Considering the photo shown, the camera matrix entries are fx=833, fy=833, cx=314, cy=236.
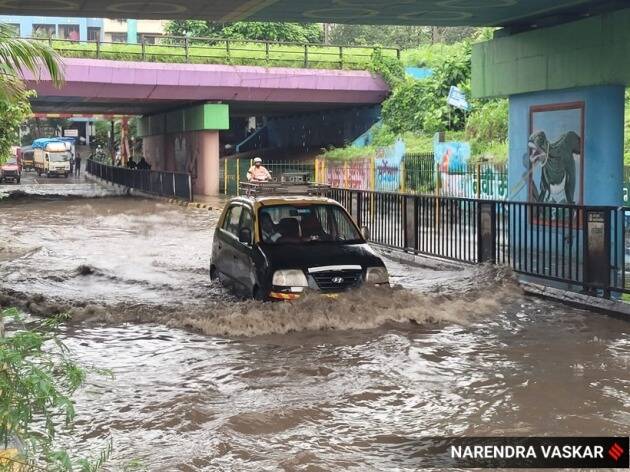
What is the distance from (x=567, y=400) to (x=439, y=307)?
3918mm

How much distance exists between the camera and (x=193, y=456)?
5840mm

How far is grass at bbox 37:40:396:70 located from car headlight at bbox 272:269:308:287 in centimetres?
2753

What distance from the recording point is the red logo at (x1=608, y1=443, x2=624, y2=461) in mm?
5649

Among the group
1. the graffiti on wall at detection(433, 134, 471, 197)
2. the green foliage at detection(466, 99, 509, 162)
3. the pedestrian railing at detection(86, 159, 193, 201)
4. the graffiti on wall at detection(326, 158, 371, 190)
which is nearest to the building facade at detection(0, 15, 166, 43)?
the pedestrian railing at detection(86, 159, 193, 201)

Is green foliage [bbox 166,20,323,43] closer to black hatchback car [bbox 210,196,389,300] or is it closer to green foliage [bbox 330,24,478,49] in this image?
green foliage [bbox 330,24,478,49]

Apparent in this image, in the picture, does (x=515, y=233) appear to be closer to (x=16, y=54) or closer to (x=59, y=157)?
(x=16, y=54)

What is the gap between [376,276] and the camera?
1042cm

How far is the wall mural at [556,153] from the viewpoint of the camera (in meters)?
14.7

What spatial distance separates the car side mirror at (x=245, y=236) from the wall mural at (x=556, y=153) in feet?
21.5

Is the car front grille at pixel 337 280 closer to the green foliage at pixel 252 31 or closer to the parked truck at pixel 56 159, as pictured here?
the green foliage at pixel 252 31

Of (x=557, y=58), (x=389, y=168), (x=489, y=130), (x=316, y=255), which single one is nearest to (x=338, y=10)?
(x=557, y=58)

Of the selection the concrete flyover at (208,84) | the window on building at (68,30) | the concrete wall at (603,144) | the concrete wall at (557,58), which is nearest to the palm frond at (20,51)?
the concrete wall at (557,58)

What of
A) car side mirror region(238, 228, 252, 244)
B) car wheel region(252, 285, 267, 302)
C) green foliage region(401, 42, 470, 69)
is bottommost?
car wheel region(252, 285, 267, 302)

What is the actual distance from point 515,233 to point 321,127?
34731 millimetres
